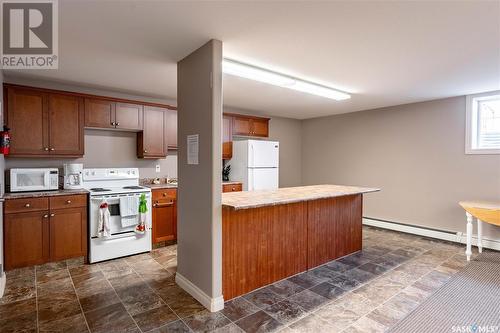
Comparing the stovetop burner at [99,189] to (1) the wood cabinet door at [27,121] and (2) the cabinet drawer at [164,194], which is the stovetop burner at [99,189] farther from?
(1) the wood cabinet door at [27,121]

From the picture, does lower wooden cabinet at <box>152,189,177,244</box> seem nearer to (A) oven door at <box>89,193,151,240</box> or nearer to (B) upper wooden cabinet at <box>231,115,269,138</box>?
(A) oven door at <box>89,193,151,240</box>

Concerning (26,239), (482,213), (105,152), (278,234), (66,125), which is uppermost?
(66,125)

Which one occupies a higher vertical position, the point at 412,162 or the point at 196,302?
the point at 412,162

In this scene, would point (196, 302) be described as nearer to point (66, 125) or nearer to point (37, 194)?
point (37, 194)

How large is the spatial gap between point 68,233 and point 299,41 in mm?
3498

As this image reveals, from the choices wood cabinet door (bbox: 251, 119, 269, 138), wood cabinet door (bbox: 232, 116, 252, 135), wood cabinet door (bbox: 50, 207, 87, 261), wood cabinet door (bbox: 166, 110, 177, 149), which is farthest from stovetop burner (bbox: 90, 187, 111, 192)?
wood cabinet door (bbox: 251, 119, 269, 138)

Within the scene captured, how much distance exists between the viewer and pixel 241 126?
552cm

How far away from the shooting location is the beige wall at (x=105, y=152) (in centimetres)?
369

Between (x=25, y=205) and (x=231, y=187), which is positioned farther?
(x=231, y=187)

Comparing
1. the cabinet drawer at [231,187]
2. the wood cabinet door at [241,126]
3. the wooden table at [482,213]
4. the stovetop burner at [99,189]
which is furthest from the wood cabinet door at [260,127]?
the wooden table at [482,213]

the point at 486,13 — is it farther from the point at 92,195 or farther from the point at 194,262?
the point at 92,195

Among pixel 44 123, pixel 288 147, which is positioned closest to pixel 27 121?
pixel 44 123

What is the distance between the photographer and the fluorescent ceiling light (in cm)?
297

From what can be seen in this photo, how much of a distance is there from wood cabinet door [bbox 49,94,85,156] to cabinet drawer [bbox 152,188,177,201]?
1.15m
